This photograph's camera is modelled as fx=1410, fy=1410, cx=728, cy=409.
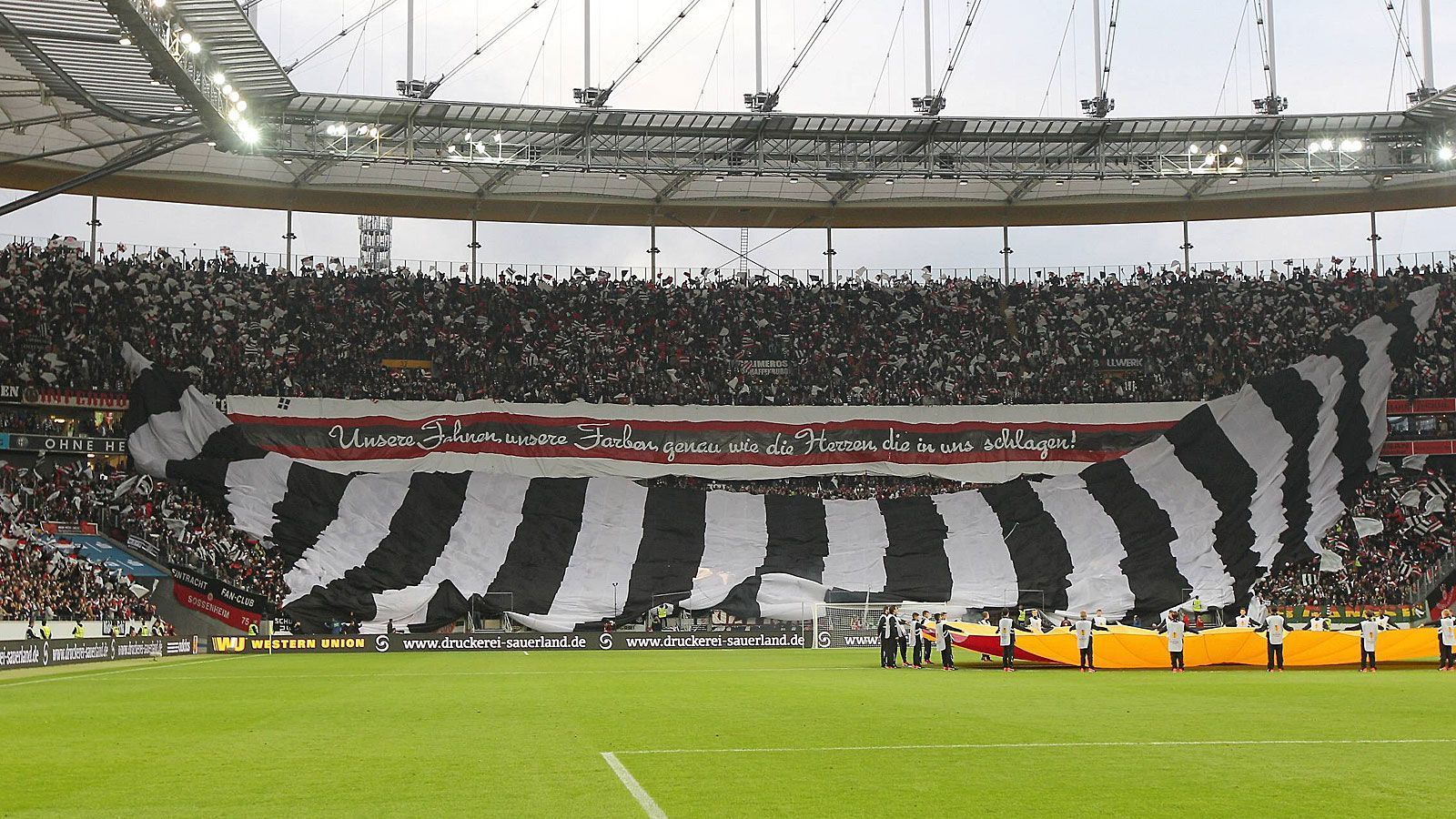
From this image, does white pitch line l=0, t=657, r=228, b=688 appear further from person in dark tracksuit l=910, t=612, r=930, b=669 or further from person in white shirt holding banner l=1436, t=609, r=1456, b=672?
person in white shirt holding banner l=1436, t=609, r=1456, b=672

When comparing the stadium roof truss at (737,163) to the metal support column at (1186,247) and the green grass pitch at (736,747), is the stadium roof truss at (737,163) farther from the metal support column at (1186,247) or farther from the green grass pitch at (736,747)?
the green grass pitch at (736,747)

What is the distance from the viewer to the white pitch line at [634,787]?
9469 millimetres

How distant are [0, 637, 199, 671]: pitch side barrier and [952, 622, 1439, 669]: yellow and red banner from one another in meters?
20.6

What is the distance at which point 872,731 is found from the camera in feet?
47.8

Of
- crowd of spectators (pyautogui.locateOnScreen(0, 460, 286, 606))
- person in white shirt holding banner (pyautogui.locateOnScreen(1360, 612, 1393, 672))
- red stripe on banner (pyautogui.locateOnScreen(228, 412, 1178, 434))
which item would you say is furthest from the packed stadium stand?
person in white shirt holding banner (pyautogui.locateOnScreen(1360, 612, 1393, 672))

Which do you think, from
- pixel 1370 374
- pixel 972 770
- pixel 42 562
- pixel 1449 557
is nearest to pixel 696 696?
pixel 972 770

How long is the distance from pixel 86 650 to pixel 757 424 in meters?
26.0

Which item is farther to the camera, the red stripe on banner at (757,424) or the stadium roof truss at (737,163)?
the red stripe on banner at (757,424)

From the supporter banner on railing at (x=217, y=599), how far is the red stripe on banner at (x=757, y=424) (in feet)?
35.7

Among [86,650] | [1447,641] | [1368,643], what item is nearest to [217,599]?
[86,650]

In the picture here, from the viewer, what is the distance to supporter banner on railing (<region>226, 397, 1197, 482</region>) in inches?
1978

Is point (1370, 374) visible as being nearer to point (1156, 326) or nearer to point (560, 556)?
point (1156, 326)

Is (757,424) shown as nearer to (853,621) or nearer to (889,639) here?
(853,621)

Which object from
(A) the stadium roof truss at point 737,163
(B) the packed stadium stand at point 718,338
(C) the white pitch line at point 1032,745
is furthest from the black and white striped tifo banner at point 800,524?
(C) the white pitch line at point 1032,745
